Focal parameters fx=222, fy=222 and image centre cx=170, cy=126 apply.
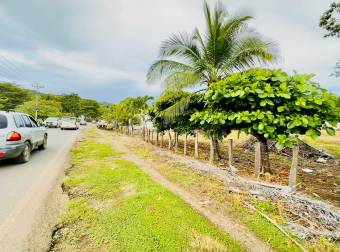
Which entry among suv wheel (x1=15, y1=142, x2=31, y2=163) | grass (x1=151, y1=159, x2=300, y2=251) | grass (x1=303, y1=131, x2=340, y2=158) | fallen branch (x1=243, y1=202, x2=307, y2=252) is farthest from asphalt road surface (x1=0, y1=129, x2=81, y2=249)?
grass (x1=303, y1=131, x2=340, y2=158)

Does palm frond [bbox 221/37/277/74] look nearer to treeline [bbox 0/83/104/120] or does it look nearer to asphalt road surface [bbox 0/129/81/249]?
asphalt road surface [bbox 0/129/81/249]

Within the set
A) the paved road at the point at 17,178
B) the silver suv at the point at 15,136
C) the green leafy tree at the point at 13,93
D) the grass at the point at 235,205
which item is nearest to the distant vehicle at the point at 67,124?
the paved road at the point at 17,178

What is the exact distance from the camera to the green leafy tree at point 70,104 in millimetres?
79062

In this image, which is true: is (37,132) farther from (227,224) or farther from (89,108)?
(89,108)

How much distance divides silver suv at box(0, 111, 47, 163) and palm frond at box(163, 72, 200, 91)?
5725mm

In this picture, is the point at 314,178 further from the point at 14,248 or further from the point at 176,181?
the point at 14,248

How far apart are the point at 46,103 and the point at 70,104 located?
17530 millimetres

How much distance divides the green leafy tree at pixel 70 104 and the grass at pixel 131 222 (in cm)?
8118

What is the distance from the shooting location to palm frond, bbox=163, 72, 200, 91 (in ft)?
31.5

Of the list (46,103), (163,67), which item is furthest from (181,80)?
(46,103)

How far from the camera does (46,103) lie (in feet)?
203

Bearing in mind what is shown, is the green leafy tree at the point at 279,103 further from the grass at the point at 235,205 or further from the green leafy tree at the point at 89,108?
the green leafy tree at the point at 89,108

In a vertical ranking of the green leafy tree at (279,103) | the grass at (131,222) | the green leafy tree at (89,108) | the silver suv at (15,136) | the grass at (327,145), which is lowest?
the grass at (327,145)

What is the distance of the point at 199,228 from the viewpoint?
333 centimetres
